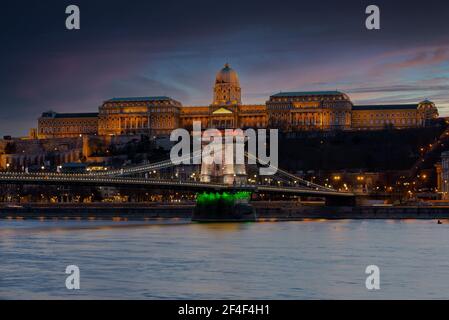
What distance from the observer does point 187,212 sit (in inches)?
2495

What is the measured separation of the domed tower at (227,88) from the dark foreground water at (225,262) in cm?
8776

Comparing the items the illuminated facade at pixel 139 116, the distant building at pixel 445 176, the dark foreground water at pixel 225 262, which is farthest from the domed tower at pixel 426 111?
the dark foreground water at pixel 225 262

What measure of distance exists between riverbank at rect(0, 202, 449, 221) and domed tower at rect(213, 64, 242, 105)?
217 feet

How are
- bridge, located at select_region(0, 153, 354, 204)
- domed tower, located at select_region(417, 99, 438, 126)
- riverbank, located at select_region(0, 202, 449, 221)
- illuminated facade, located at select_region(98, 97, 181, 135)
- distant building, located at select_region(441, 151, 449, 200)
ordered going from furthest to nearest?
illuminated facade, located at select_region(98, 97, 181, 135) → domed tower, located at select_region(417, 99, 438, 126) → distant building, located at select_region(441, 151, 449, 200) → riverbank, located at select_region(0, 202, 449, 221) → bridge, located at select_region(0, 153, 354, 204)

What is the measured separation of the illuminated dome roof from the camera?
445 feet

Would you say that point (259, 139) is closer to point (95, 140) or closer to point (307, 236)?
point (95, 140)

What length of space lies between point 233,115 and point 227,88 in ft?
17.6

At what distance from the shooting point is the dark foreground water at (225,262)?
25.2 m

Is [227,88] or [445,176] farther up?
[227,88]

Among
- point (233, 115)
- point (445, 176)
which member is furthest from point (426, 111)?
point (445, 176)

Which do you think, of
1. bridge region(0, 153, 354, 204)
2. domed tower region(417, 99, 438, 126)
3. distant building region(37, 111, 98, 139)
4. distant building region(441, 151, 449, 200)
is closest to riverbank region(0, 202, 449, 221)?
bridge region(0, 153, 354, 204)

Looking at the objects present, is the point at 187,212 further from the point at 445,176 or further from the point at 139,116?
the point at 139,116

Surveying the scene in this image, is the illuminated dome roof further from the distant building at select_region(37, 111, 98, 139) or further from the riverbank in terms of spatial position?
the riverbank

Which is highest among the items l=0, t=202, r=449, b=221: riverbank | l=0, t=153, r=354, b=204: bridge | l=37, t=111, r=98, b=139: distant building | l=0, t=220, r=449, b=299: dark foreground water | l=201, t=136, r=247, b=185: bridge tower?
l=37, t=111, r=98, b=139: distant building
